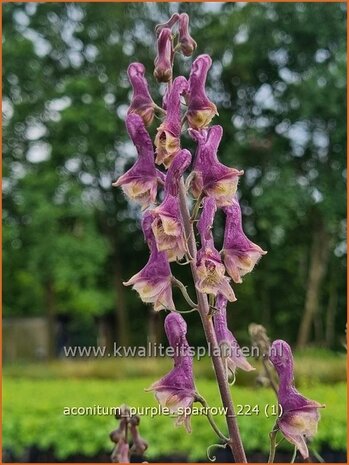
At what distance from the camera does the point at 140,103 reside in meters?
1.90

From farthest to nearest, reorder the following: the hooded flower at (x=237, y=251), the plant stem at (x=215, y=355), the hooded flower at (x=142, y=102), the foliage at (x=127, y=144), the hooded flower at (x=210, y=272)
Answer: the foliage at (x=127, y=144) < the hooded flower at (x=142, y=102) < the hooded flower at (x=237, y=251) < the hooded flower at (x=210, y=272) < the plant stem at (x=215, y=355)

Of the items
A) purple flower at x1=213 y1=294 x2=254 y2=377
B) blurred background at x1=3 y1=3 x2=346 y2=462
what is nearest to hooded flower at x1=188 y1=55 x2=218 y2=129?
purple flower at x1=213 y1=294 x2=254 y2=377

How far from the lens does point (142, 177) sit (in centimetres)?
184

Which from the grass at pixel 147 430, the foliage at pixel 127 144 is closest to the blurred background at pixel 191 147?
the foliage at pixel 127 144

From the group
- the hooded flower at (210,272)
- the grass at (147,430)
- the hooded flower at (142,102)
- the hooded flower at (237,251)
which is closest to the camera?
the hooded flower at (210,272)

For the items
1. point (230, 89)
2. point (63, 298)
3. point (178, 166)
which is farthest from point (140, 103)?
point (63, 298)

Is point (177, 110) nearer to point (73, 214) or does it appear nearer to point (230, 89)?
point (73, 214)

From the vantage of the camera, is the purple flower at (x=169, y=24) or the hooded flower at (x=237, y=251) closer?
the hooded flower at (x=237, y=251)

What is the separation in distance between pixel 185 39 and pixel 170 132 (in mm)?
371

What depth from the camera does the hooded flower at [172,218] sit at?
5.50ft

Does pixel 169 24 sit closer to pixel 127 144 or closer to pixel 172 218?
pixel 172 218

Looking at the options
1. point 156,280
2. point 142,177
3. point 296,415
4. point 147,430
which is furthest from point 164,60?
→ point 147,430

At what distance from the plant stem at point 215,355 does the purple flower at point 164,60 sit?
28cm

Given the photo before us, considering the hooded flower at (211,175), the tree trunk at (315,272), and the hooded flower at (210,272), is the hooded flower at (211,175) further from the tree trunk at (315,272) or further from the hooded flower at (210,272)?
the tree trunk at (315,272)
